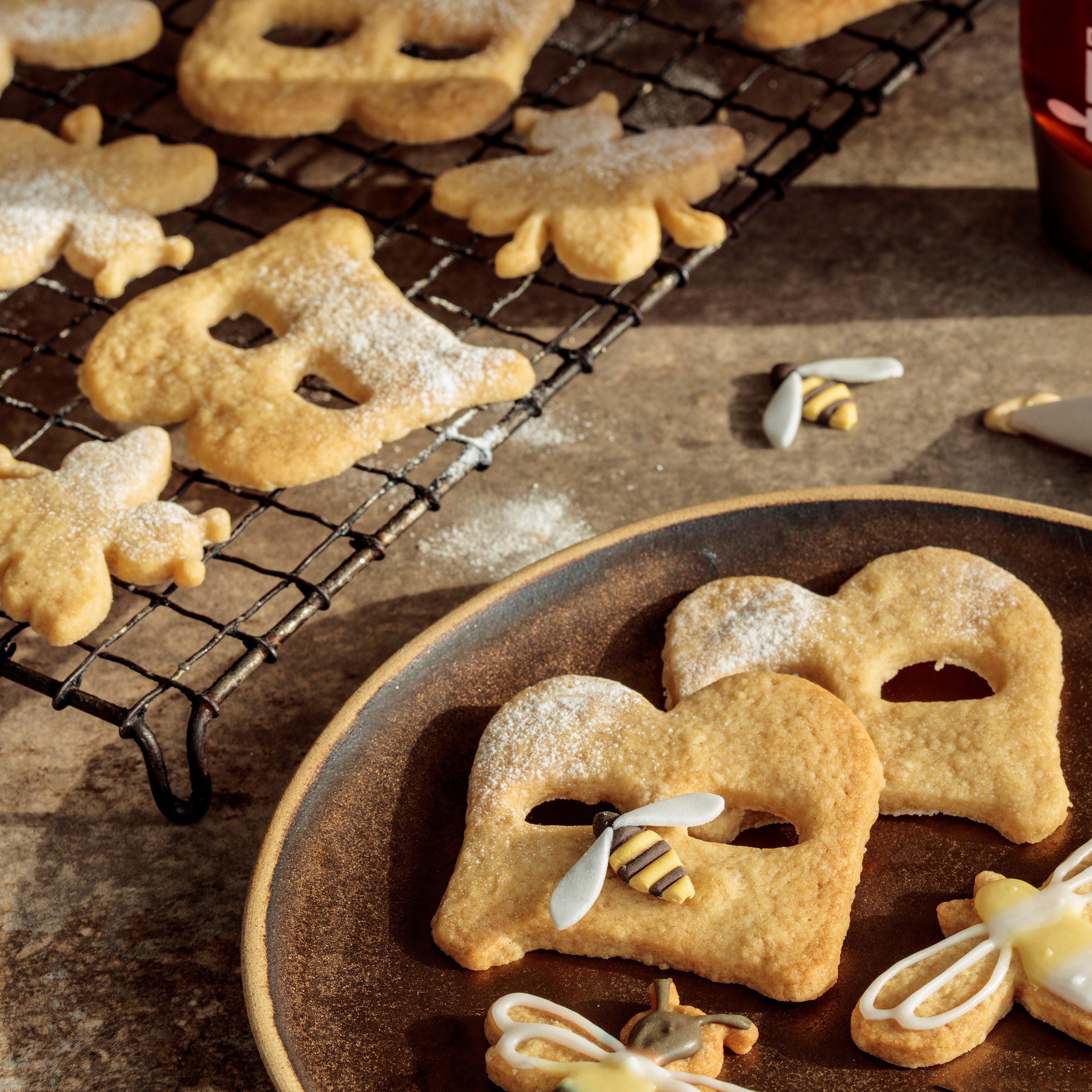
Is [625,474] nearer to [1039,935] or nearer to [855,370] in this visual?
[855,370]

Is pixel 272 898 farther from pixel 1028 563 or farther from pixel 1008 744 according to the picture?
pixel 1028 563

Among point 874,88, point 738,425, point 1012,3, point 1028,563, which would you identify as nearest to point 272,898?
point 1028,563

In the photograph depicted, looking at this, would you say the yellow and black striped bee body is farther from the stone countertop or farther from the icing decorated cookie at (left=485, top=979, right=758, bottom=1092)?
the stone countertop

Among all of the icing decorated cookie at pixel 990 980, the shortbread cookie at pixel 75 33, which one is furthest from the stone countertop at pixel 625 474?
the shortbread cookie at pixel 75 33

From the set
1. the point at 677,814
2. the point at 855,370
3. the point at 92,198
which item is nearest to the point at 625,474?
the point at 855,370

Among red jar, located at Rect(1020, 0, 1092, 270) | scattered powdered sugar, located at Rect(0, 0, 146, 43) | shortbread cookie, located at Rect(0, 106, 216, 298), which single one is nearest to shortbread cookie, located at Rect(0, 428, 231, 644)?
shortbread cookie, located at Rect(0, 106, 216, 298)
